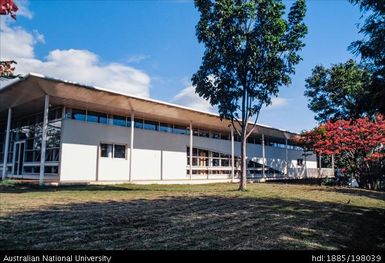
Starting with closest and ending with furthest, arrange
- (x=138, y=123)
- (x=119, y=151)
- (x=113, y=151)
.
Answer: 1. (x=113, y=151)
2. (x=119, y=151)
3. (x=138, y=123)

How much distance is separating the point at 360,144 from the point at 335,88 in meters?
7.47

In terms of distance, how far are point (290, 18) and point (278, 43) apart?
5.27 ft

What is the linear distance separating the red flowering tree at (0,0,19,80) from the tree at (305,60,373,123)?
2862cm

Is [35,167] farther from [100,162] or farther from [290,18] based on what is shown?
[290,18]

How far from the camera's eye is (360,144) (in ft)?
77.8

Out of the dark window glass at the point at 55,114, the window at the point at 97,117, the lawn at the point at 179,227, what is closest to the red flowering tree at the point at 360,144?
the lawn at the point at 179,227

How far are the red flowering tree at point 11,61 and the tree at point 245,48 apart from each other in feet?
45.1

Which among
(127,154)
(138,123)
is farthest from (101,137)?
(138,123)

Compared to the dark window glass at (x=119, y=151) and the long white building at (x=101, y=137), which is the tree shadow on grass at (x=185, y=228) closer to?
the long white building at (x=101, y=137)

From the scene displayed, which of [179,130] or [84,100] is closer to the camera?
[84,100]

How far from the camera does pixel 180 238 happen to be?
5703 mm

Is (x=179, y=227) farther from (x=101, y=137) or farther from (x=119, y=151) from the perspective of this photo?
(x=119, y=151)

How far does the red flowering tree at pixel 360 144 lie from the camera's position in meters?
23.6
